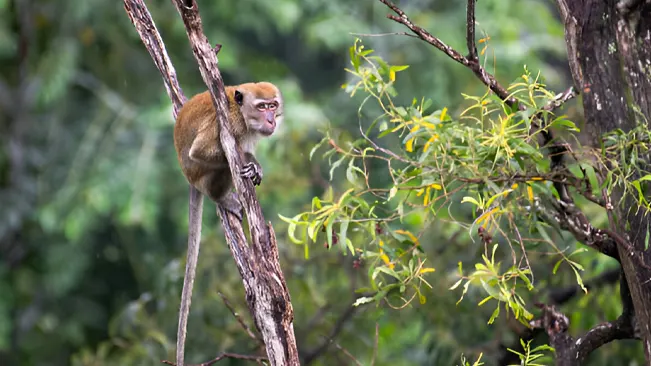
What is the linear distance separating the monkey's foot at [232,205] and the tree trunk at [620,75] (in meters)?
1.73

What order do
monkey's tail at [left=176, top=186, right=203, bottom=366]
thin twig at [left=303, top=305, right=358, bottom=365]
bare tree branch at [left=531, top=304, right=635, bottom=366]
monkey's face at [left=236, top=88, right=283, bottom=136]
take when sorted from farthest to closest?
thin twig at [left=303, top=305, right=358, bottom=365]
monkey's face at [left=236, top=88, right=283, bottom=136]
monkey's tail at [left=176, top=186, right=203, bottom=366]
bare tree branch at [left=531, top=304, right=635, bottom=366]

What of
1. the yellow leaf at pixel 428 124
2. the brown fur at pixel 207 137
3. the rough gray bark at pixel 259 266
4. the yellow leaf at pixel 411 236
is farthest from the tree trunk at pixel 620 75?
the brown fur at pixel 207 137

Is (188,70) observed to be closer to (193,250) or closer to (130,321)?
(130,321)

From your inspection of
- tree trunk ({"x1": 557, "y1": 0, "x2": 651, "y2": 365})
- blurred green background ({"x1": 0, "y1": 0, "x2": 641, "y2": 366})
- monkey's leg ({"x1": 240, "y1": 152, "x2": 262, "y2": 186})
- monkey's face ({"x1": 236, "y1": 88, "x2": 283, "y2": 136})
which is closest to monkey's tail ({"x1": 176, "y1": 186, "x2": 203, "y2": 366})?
monkey's leg ({"x1": 240, "y1": 152, "x2": 262, "y2": 186})

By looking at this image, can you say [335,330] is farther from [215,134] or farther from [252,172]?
[252,172]

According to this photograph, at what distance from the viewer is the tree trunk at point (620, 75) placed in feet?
9.86

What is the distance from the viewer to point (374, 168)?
6289mm

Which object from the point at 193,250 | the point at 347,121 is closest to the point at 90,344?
the point at 347,121

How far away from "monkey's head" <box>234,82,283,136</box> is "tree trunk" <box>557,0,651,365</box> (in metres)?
1.88

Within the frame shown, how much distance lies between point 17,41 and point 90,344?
12.3ft

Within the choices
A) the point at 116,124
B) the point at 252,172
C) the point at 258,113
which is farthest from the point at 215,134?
the point at 116,124

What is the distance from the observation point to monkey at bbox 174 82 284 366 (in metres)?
4.49

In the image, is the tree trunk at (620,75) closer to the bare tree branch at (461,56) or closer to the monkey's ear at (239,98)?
the bare tree branch at (461,56)

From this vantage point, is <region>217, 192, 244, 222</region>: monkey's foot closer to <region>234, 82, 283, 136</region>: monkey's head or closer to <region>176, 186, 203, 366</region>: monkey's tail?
<region>176, 186, 203, 366</region>: monkey's tail
